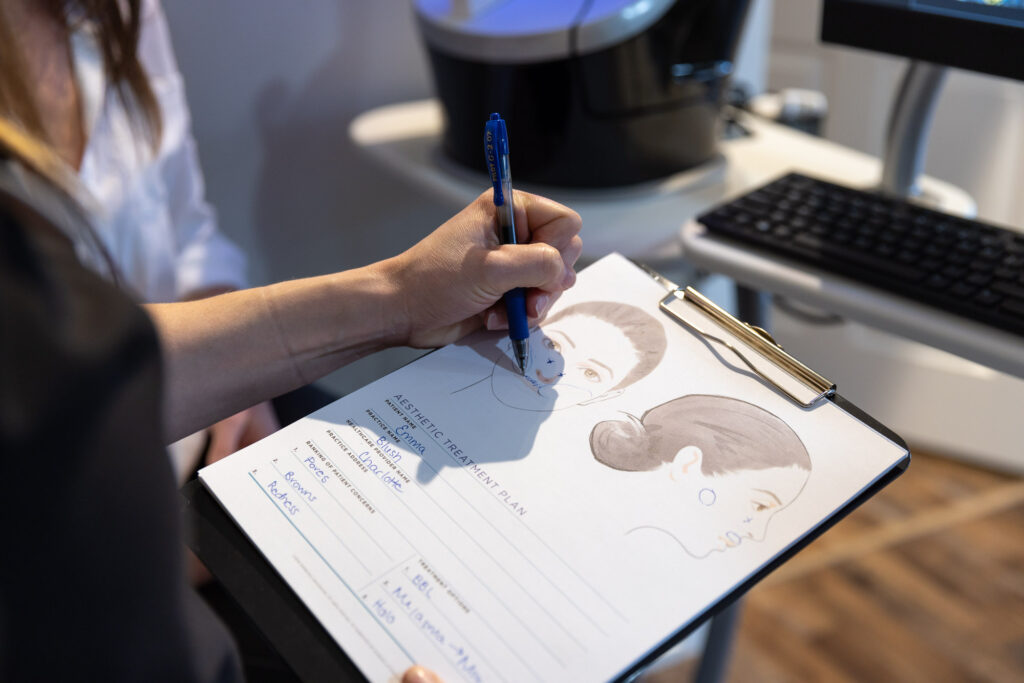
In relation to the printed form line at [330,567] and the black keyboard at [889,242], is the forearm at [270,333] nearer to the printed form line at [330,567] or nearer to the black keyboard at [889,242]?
the printed form line at [330,567]

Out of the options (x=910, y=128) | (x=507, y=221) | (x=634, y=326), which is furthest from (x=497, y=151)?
(x=910, y=128)

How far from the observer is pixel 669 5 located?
0.82m

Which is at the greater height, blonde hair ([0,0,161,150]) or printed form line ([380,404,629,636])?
blonde hair ([0,0,161,150])

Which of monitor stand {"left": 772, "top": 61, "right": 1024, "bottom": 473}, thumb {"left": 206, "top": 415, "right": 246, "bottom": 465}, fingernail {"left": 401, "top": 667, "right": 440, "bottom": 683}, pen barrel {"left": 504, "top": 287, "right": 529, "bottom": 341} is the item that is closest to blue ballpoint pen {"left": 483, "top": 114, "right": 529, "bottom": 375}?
pen barrel {"left": 504, "top": 287, "right": 529, "bottom": 341}

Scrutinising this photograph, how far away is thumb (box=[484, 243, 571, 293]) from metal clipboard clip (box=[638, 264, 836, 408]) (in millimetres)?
94

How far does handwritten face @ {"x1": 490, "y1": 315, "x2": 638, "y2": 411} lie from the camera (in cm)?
51

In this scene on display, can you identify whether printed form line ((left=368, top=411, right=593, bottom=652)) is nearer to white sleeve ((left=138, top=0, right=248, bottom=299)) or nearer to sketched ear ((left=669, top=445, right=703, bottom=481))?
sketched ear ((left=669, top=445, right=703, bottom=481))

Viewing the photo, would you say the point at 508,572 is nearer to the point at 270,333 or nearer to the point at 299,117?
the point at 270,333

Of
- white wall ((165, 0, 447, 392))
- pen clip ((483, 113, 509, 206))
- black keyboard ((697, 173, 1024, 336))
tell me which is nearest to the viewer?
pen clip ((483, 113, 509, 206))

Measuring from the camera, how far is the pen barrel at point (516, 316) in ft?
1.73

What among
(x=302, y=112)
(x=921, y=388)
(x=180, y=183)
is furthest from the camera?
(x=921, y=388)

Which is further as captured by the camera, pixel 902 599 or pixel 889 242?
pixel 902 599

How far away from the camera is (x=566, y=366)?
53 centimetres

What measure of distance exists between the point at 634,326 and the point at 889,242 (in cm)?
28
